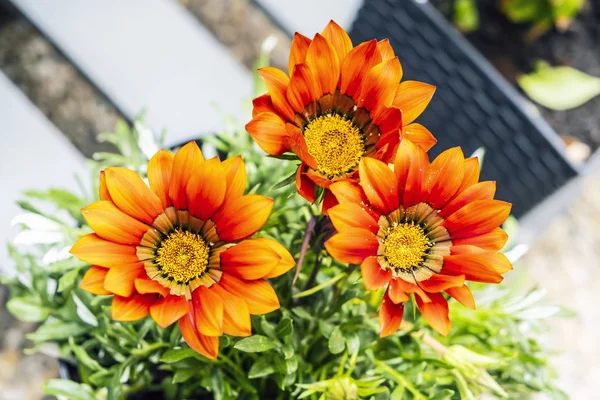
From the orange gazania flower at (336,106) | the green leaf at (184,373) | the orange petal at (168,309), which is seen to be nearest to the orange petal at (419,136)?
the orange gazania flower at (336,106)

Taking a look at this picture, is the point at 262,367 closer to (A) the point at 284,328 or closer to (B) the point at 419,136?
(A) the point at 284,328

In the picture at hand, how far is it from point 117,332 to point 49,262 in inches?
4.7

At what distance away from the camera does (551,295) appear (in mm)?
1241

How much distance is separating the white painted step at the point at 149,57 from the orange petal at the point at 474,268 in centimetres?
72

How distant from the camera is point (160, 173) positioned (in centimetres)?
43

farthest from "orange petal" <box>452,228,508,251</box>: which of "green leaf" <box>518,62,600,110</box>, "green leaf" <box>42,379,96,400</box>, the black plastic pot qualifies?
"green leaf" <box>518,62,600,110</box>

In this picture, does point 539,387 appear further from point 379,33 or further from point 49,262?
point 379,33

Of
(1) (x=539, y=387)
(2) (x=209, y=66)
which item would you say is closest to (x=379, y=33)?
(2) (x=209, y=66)

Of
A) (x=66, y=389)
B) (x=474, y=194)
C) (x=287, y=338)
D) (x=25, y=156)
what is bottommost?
(x=66, y=389)

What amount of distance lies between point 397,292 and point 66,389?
0.39 metres

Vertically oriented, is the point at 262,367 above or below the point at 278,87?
below

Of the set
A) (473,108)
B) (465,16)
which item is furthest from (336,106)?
(465,16)

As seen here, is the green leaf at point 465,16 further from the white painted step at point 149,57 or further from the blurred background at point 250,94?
the white painted step at point 149,57

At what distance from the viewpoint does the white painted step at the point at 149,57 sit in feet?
3.55
